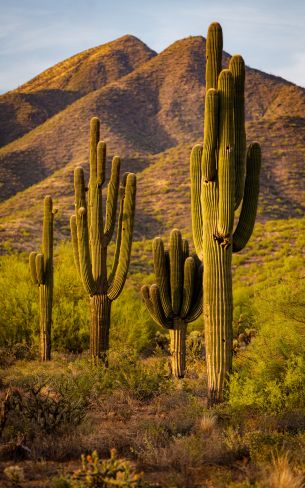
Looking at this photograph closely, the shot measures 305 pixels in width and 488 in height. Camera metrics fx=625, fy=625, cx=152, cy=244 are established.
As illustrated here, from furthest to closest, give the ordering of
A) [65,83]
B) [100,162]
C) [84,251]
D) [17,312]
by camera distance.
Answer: [65,83] < [17,312] < [100,162] < [84,251]

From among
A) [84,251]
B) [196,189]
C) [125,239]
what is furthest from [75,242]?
[196,189]

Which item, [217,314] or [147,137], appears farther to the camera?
[147,137]

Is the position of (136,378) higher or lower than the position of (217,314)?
lower

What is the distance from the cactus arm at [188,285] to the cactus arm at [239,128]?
2.12m

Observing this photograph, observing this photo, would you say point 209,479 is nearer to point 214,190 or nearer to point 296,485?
point 296,485

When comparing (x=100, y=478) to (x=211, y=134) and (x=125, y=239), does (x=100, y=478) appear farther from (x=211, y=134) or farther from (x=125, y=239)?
(x=125, y=239)

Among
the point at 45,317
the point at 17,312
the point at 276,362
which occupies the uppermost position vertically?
the point at 17,312

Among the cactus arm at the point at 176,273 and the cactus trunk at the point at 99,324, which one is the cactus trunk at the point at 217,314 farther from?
the cactus trunk at the point at 99,324

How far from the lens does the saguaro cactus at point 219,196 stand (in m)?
8.80

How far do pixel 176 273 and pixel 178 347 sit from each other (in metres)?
1.38

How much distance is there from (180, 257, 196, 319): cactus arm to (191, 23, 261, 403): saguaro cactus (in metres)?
1.81

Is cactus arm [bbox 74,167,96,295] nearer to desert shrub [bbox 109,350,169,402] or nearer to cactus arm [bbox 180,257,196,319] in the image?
desert shrub [bbox 109,350,169,402]

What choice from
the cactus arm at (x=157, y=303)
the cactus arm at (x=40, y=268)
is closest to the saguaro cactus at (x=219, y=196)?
the cactus arm at (x=157, y=303)

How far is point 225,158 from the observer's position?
880 centimetres
